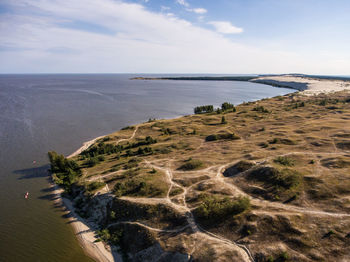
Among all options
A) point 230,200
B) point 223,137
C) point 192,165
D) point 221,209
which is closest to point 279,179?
point 230,200

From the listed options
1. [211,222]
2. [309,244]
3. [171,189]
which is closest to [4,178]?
[171,189]

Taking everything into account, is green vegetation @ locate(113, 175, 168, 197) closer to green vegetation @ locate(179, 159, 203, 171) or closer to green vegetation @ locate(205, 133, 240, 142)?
green vegetation @ locate(179, 159, 203, 171)

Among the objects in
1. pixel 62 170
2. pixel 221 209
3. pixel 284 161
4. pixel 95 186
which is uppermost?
pixel 284 161

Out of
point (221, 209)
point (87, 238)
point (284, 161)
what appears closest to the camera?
point (221, 209)

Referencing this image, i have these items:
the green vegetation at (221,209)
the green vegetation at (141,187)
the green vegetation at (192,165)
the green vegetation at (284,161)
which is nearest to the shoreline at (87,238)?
the green vegetation at (141,187)

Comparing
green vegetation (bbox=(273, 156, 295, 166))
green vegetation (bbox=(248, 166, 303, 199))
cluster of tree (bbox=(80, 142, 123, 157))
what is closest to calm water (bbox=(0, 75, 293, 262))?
cluster of tree (bbox=(80, 142, 123, 157))

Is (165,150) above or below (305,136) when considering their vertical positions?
below

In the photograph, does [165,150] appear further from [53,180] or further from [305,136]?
[305,136]

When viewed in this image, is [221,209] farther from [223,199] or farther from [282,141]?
[282,141]
